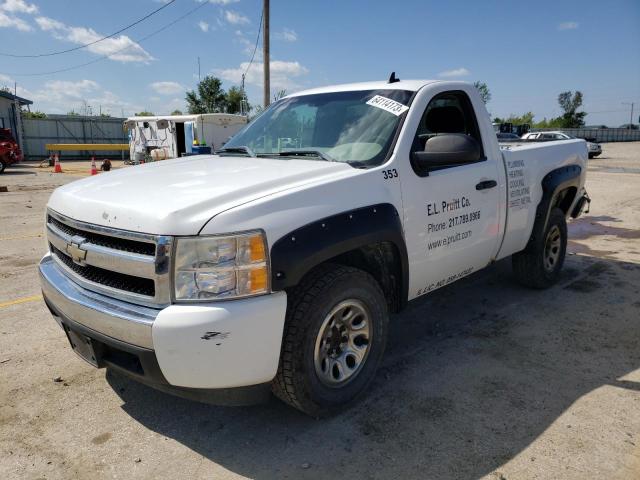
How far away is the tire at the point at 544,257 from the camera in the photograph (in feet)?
→ 16.0

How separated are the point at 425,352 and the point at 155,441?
201cm

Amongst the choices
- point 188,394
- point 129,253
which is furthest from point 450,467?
point 129,253

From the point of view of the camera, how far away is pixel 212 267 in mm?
2262

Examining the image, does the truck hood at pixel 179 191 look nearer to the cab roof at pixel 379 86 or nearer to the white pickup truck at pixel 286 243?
the white pickup truck at pixel 286 243

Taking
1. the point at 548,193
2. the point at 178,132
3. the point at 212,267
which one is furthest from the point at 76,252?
the point at 178,132

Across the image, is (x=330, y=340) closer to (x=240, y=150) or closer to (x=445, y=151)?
(x=445, y=151)

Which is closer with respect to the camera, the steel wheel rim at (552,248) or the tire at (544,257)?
the tire at (544,257)

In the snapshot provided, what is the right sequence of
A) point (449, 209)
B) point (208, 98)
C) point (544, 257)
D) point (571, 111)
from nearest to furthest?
point (449, 209) < point (544, 257) < point (208, 98) < point (571, 111)

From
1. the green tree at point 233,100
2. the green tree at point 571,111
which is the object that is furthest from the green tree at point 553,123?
the green tree at point 233,100

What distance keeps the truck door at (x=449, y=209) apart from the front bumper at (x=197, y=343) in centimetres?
122

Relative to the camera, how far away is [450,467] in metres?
2.46

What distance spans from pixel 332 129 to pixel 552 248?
9.97ft

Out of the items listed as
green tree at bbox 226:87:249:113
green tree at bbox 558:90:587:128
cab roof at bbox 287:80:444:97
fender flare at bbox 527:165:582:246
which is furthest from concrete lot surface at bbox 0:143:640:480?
green tree at bbox 558:90:587:128

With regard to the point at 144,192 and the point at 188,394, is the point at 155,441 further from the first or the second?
the point at 144,192
